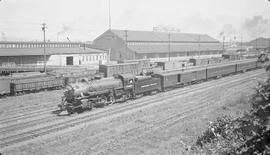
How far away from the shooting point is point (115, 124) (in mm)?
18141

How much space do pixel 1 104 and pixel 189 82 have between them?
892 inches

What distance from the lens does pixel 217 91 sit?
29.4 meters

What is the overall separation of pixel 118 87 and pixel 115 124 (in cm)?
632

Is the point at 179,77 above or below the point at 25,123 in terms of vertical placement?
above

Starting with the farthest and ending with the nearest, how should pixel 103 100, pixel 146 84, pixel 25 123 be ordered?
pixel 146 84 < pixel 103 100 < pixel 25 123

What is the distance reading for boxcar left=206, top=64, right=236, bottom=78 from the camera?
37.9 meters

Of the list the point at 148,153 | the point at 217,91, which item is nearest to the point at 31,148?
the point at 148,153

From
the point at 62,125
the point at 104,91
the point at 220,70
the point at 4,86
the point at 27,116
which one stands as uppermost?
the point at 220,70

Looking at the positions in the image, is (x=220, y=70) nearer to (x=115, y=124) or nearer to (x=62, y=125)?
(x=115, y=124)

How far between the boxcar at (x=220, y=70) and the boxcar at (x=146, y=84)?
11.8 meters

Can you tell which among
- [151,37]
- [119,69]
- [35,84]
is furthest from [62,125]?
[151,37]

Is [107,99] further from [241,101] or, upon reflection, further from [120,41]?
[120,41]

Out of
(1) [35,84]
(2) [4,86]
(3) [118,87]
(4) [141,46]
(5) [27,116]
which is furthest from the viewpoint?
(4) [141,46]

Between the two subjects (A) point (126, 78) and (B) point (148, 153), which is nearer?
(B) point (148, 153)
